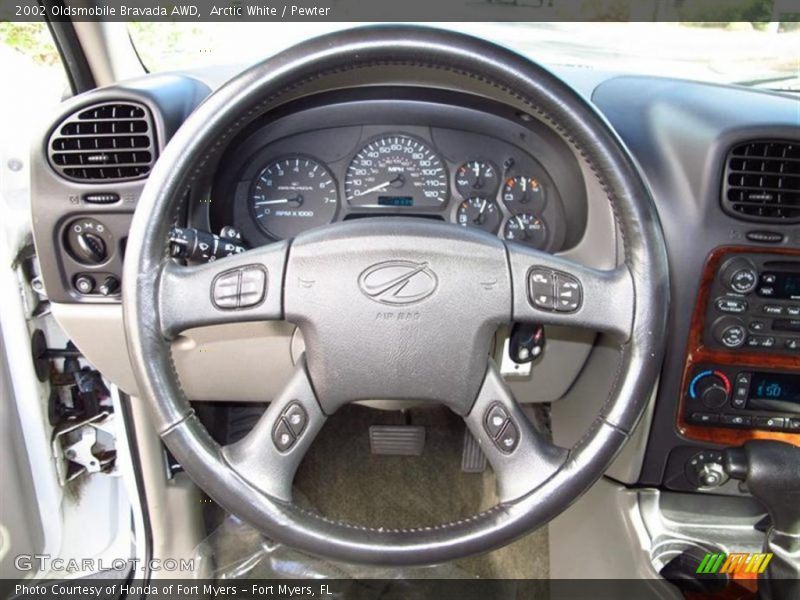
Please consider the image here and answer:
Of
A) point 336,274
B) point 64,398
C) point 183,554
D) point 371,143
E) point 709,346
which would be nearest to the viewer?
point 336,274

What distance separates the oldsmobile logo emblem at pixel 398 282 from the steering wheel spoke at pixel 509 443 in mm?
159

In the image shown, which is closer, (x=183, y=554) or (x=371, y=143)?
(x=371, y=143)

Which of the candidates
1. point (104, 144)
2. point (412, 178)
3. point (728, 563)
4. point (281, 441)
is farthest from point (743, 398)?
point (104, 144)

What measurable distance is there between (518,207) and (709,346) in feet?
1.46

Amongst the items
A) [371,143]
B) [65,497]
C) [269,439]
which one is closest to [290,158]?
[371,143]

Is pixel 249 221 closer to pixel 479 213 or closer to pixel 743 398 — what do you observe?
pixel 479 213

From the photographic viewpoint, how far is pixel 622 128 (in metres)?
1.23

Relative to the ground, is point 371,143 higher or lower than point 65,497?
higher

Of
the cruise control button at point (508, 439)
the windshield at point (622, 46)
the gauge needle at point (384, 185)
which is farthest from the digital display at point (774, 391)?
the gauge needle at point (384, 185)

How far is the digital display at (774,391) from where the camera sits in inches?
48.1

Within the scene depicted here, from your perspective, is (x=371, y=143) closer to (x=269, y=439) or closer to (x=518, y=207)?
(x=518, y=207)

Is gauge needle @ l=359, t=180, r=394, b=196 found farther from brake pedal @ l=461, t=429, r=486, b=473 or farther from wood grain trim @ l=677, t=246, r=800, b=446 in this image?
brake pedal @ l=461, t=429, r=486, b=473

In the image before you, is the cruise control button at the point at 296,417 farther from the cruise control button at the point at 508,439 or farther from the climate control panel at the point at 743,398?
the climate control panel at the point at 743,398

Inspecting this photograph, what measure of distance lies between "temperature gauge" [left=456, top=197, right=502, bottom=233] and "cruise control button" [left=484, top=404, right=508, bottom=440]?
1.62ft
